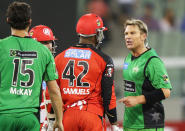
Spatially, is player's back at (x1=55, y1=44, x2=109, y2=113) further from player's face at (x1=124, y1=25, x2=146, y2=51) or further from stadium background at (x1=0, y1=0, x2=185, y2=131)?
stadium background at (x1=0, y1=0, x2=185, y2=131)

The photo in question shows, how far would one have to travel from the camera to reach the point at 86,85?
523 centimetres

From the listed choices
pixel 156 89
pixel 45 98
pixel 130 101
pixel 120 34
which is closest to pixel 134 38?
pixel 156 89

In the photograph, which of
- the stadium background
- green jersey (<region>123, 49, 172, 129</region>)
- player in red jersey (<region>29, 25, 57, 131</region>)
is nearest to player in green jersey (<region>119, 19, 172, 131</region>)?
green jersey (<region>123, 49, 172, 129</region>)

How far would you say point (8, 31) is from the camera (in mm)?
9500

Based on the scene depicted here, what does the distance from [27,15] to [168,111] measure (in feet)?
25.4

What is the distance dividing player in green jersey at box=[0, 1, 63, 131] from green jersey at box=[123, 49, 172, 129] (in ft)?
4.81

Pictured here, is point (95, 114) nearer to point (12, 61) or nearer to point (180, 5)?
point (12, 61)

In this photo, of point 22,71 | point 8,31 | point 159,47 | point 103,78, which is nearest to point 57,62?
point 103,78

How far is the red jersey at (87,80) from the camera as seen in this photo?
17.1 ft

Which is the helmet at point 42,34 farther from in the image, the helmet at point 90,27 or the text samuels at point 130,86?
the text samuels at point 130,86

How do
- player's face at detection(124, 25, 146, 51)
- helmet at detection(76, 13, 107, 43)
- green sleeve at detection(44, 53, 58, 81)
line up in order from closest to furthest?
green sleeve at detection(44, 53, 58, 81)
helmet at detection(76, 13, 107, 43)
player's face at detection(124, 25, 146, 51)

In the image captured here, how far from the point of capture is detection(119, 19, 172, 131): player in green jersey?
5.51m

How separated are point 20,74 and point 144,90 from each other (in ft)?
5.91

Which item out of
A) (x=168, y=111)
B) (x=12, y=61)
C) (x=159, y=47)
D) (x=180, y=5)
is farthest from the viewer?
(x=180, y=5)
